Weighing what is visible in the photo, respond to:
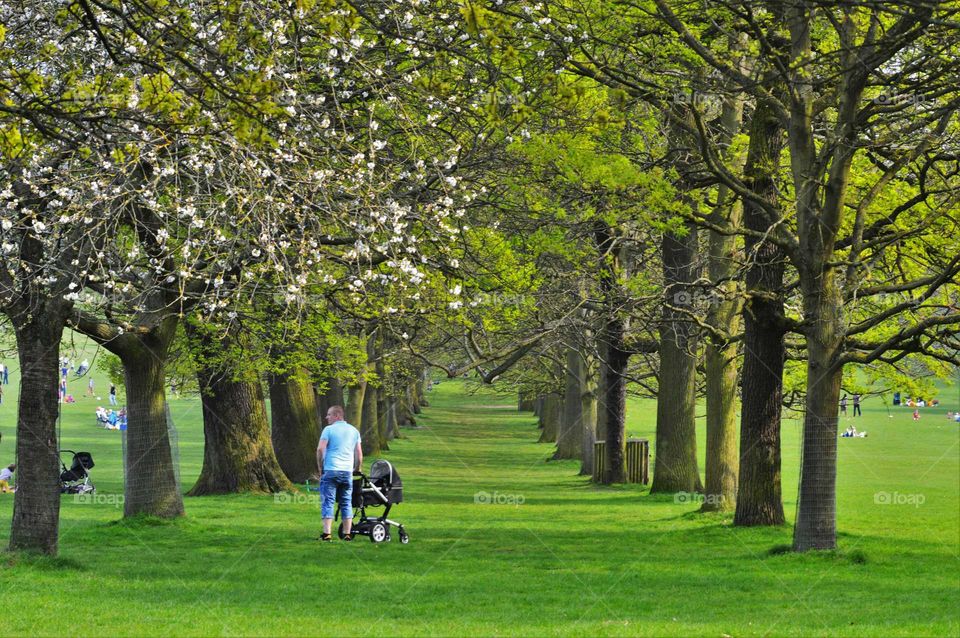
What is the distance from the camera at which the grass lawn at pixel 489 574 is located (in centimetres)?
1074

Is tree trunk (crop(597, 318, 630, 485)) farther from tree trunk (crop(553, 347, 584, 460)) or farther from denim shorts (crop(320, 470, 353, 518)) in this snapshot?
denim shorts (crop(320, 470, 353, 518))

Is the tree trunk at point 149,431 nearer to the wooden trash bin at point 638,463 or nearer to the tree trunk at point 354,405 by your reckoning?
the wooden trash bin at point 638,463

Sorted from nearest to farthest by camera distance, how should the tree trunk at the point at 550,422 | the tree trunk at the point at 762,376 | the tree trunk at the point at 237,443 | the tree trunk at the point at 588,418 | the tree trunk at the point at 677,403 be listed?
the tree trunk at the point at 762,376
the tree trunk at the point at 677,403
the tree trunk at the point at 237,443
the tree trunk at the point at 588,418
the tree trunk at the point at 550,422

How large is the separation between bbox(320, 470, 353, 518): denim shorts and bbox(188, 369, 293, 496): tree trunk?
31.8 ft

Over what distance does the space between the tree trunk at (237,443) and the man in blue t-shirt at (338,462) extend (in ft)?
31.9

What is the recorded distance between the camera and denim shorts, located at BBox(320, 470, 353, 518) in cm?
1636

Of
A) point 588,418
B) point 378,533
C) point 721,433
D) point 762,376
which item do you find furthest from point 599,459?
point 378,533

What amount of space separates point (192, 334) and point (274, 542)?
7539 millimetres

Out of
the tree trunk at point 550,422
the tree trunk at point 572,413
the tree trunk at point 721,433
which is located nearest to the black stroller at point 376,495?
the tree trunk at point 721,433

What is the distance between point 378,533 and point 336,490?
40.3 inches

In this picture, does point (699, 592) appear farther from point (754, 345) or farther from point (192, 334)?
point (192, 334)

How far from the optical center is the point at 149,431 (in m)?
18.3

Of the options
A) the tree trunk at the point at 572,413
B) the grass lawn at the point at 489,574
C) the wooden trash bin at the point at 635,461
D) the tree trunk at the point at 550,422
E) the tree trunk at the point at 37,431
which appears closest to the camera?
the grass lawn at the point at 489,574

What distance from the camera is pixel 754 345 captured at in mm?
18719
